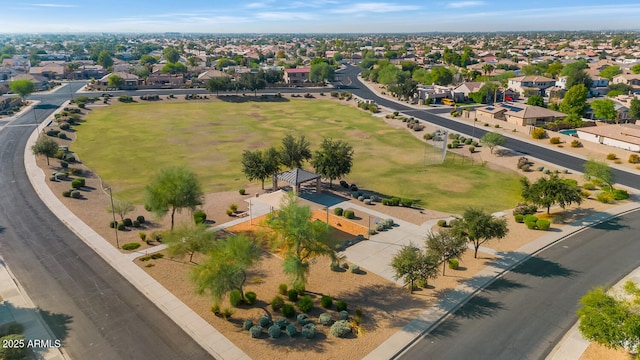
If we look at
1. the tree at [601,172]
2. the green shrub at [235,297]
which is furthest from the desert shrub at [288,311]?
the tree at [601,172]

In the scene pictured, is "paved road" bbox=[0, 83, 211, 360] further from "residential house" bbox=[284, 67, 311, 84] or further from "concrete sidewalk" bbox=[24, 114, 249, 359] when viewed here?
"residential house" bbox=[284, 67, 311, 84]

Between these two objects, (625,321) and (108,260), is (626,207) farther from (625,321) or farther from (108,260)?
(108,260)

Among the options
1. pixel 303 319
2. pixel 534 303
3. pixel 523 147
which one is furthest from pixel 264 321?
pixel 523 147

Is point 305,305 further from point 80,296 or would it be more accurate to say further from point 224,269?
point 80,296

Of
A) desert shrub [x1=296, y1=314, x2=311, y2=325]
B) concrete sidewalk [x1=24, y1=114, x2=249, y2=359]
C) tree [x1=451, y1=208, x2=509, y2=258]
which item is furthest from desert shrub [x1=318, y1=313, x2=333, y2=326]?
tree [x1=451, y1=208, x2=509, y2=258]

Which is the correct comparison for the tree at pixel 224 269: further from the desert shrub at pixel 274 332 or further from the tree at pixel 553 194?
the tree at pixel 553 194

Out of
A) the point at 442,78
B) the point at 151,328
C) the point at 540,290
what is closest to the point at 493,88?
the point at 442,78
